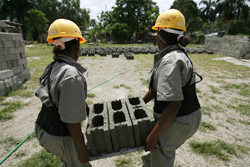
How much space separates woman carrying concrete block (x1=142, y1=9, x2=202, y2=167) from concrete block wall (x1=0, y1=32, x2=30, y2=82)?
6.39 metres

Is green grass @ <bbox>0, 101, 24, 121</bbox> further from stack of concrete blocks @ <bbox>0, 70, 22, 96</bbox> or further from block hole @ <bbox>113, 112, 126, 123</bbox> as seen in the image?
block hole @ <bbox>113, 112, 126, 123</bbox>

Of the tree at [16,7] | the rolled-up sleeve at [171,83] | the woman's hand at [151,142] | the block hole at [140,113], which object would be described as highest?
the tree at [16,7]

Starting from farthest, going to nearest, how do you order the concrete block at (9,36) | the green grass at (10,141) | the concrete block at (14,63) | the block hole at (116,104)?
the concrete block at (14,63)
the concrete block at (9,36)
the green grass at (10,141)
the block hole at (116,104)


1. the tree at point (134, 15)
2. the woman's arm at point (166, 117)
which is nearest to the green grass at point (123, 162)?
the woman's arm at point (166, 117)

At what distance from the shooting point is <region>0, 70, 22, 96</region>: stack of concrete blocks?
4.90m

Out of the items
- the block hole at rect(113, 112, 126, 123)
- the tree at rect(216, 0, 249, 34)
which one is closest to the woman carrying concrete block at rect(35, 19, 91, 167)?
the block hole at rect(113, 112, 126, 123)

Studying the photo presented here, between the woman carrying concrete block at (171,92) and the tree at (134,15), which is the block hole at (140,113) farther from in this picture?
the tree at (134,15)

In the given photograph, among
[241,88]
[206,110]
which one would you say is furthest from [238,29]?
[206,110]

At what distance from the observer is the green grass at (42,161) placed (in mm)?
2410

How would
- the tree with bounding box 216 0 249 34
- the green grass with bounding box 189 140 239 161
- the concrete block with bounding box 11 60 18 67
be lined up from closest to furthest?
1. the green grass with bounding box 189 140 239 161
2. the concrete block with bounding box 11 60 18 67
3. the tree with bounding box 216 0 249 34

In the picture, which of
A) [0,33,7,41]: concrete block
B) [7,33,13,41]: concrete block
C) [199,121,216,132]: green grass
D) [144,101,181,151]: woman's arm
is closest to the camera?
[144,101,181,151]: woman's arm

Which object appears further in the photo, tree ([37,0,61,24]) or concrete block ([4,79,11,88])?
tree ([37,0,61,24])

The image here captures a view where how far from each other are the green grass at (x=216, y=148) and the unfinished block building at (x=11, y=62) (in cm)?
613

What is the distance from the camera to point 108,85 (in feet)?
19.7
